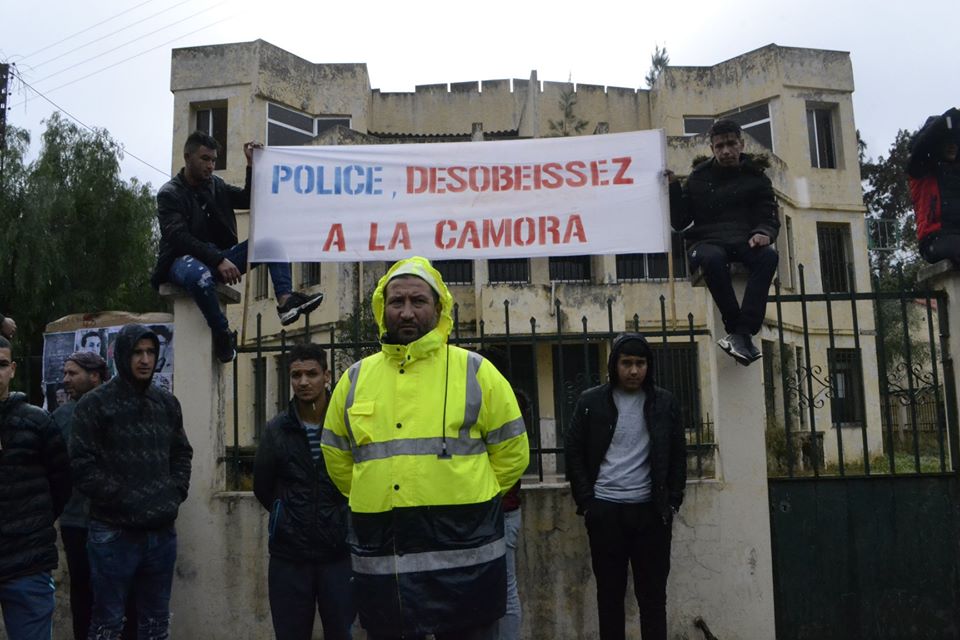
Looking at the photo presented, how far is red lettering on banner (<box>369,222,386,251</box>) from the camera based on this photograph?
20.3 feet

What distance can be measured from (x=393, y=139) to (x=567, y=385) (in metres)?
16.6

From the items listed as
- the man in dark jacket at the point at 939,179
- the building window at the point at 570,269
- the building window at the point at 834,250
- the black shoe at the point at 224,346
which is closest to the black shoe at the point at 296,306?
the black shoe at the point at 224,346

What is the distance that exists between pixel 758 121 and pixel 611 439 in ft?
59.9

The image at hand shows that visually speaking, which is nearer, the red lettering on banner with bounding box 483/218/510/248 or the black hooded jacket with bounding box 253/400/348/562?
the black hooded jacket with bounding box 253/400/348/562

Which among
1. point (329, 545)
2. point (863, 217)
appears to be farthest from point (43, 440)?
point (863, 217)

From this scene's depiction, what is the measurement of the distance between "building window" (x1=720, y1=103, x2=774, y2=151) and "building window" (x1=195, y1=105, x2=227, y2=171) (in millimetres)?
12612

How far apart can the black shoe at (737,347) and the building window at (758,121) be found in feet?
54.1

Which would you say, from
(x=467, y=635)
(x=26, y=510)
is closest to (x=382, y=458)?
(x=467, y=635)

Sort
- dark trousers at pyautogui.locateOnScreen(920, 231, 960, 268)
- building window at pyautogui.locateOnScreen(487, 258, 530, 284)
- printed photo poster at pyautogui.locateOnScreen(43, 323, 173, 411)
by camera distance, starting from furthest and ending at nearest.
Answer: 1. building window at pyautogui.locateOnScreen(487, 258, 530, 284)
2. printed photo poster at pyautogui.locateOnScreen(43, 323, 173, 411)
3. dark trousers at pyautogui.locateOnScreen(920, 231, 960, 268)

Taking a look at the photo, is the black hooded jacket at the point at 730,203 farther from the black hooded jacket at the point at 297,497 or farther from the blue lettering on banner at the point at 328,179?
the black hooded jacket at the point at 297,497

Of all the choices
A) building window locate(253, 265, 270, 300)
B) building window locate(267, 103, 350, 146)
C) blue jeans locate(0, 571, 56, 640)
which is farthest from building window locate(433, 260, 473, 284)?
blue jeans locate(0, 571, 56, 640)

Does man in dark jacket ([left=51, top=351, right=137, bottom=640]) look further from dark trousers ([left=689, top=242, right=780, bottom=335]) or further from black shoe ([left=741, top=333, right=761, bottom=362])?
black shoe ([left=741, top=333, right=761, bottom=362])

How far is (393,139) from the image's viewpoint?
839 inches

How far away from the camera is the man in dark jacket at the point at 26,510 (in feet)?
12.0
